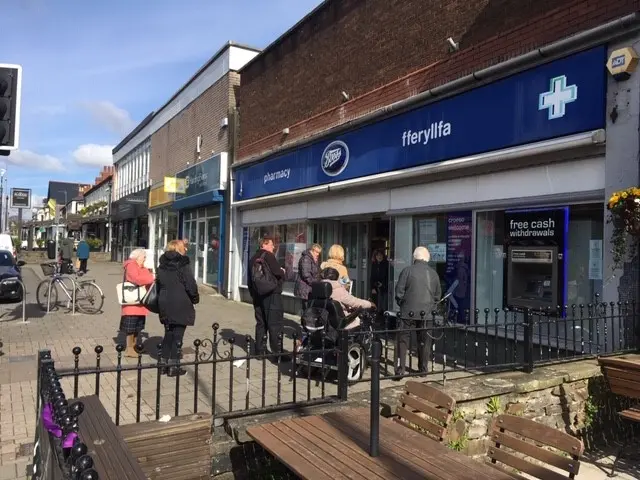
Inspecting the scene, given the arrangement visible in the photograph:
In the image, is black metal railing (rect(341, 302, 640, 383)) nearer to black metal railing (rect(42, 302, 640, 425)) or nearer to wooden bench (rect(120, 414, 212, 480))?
black metal railing (rect(42, 302, 640, 425))

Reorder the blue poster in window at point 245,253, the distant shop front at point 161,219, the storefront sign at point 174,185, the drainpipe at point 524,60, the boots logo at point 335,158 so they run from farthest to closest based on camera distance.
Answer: the distant shop front at point 161,219 → the storefront sign at point 174,185 → the blue poster in window at point 245,253 → the boots logo at point 335,158 → the drainpipe at point 524,60

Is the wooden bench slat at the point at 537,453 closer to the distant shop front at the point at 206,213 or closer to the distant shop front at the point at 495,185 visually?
the distant shop front at the point at 495,185

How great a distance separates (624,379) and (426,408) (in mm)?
2361

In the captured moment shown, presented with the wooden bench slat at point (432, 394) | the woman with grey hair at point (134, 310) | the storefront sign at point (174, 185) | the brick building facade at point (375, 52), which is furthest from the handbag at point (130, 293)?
the storefront sign at point (174, 185)

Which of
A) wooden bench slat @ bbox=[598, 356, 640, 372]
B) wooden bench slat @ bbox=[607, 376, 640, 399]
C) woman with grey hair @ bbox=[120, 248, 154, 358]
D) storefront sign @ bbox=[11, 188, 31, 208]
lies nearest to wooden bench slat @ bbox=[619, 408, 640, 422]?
wooden bench slat @ bbox=[607, 376, 640, 399]

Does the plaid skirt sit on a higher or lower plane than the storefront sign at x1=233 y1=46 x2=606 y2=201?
lower

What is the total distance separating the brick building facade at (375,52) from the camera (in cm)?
693

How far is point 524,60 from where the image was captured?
6.79 m

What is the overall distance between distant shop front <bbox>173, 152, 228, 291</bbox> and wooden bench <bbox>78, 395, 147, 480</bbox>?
43.3 feet

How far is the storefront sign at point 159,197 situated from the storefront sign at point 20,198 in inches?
201

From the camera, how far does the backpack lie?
7340 mm

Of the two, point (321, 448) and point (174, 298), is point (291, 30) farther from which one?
point (321, 448)

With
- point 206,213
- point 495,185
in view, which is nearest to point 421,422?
point 495,185

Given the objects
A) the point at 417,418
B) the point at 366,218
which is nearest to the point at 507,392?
the point at 417,418
